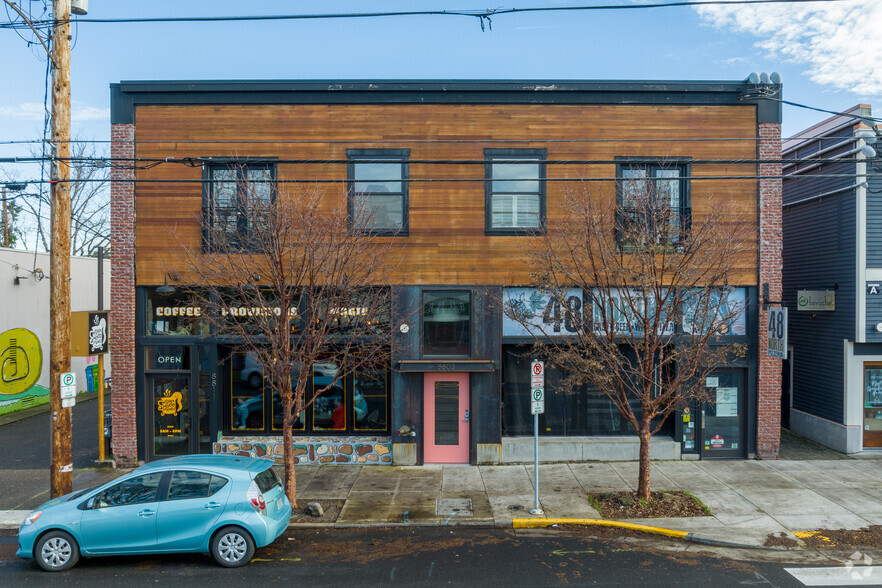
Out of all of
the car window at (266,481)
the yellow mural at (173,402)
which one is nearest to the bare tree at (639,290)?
the car window at (266,481)

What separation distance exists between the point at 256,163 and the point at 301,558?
8670 mm

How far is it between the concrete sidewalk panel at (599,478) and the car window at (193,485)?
6.93m

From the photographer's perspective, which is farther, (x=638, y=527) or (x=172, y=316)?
(x=172, y=316)

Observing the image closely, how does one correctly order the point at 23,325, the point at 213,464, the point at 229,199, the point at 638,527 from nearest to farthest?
the point at 213,464, the point at 638,527, the point at 229,199, the point at 23,325

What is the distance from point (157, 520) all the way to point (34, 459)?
28.1ft

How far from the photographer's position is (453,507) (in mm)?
10688

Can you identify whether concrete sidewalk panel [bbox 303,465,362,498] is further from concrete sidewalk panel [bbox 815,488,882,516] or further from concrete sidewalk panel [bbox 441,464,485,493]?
concrete sidewalk panel [bbox 815,488,882,516]

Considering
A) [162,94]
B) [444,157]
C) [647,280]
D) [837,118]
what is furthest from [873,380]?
[162,94]

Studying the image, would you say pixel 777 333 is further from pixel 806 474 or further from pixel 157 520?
pixel 157 520

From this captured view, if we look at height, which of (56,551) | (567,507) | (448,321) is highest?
(448,321)

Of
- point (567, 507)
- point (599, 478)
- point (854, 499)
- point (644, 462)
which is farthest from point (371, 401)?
point (854, 499)

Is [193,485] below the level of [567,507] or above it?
above

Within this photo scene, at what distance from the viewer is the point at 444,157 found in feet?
44.8

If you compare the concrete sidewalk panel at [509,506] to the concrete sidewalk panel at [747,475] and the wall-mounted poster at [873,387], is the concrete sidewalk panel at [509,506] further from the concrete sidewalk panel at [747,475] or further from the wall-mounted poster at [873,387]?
the wall-mounted poster at [873,387]
